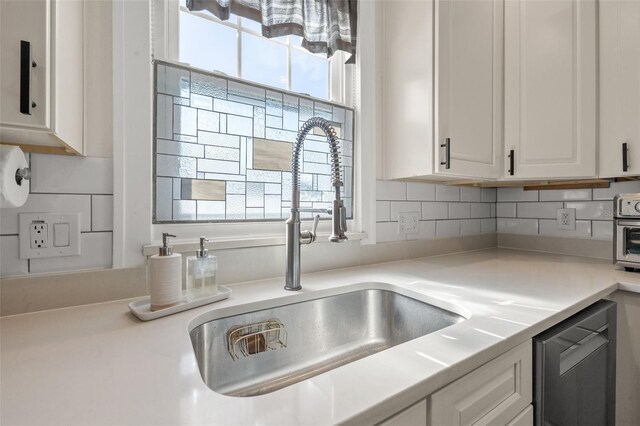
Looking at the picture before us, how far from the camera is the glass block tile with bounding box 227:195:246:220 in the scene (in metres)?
1.14

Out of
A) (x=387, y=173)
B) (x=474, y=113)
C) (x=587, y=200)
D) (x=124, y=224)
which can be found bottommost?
(x=124, y=224)

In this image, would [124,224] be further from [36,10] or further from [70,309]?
[36,10]

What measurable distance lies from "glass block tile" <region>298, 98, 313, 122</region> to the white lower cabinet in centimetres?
108

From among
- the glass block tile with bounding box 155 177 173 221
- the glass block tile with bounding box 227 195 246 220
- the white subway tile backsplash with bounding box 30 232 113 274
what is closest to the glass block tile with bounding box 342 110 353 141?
the glass block tile with bounding box 227 195 246 220

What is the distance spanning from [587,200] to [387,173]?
1.15 m

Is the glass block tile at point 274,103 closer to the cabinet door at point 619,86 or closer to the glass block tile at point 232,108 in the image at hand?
the glass block tile at point 232,108

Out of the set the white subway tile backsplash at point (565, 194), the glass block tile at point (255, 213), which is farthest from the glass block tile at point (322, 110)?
the white subway tile backsplash at point (565, 194)

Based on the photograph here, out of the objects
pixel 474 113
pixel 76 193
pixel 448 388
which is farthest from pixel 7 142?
pixel 474 113

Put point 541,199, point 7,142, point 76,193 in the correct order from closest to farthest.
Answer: point 7,142
point 76,193
point 541,199

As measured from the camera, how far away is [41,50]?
0.52 m

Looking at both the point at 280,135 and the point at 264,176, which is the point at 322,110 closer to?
the point at 280,135

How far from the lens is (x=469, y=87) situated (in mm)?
1341

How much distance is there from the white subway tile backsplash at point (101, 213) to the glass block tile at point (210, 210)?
0.27 m

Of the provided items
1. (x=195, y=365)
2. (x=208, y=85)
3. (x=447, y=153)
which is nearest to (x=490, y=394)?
(x=195, y=365)
